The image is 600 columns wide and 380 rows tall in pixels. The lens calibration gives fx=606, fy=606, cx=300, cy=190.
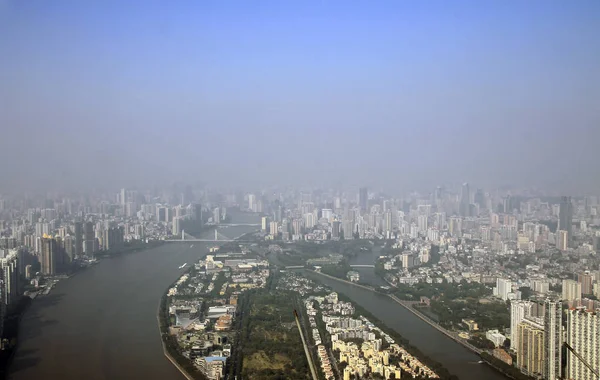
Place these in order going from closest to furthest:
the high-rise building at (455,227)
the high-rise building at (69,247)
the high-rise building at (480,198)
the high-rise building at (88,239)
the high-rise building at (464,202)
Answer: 1. the high-rise building at (69,247)
2. the high-rise building at (88,239)
3. the high-rise building at (455,227)
4. the high-rise building at (480,198)
5. the high-rise building at (464,202)

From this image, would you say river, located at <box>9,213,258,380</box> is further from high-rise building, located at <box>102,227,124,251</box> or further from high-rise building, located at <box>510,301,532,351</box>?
high-rise building, located at <box>510,301,532,351</box>

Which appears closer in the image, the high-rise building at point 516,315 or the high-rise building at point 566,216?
the high-rise building at point 516,315

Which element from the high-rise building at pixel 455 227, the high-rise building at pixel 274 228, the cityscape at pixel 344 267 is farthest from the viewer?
the high-rise building at pixel 274 228

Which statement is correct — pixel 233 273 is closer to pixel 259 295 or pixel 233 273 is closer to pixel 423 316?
pixel 259 295

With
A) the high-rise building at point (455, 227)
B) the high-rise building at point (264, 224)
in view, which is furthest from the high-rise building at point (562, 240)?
the high-rise building at point (264, 224)

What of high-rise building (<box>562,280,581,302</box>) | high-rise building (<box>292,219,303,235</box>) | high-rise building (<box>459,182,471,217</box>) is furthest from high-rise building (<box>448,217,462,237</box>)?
high-rise building (<box>562,280,581,302</box>)

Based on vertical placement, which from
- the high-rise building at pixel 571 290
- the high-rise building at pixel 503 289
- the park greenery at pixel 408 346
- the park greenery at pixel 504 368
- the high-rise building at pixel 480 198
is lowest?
the park greenery at pixel 504 368

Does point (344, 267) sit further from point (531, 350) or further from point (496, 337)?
point (531, 350)

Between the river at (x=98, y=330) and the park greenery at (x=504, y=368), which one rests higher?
the river at (x=98, y=330)

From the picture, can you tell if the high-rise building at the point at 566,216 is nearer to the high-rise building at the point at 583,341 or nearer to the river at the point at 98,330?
the high-rise building at the point at 583,341
